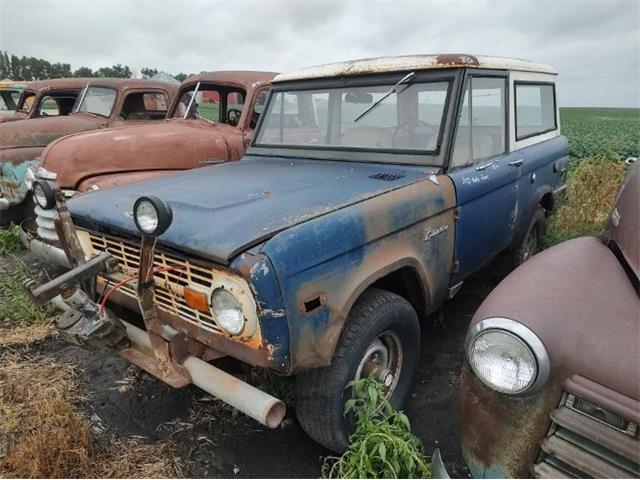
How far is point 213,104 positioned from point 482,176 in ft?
12.4

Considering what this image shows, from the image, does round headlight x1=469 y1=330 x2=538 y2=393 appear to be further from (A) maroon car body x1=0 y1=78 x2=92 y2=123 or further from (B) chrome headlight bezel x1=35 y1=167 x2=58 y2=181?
(A) maroon car body x1=0 y1=78 x2=92 y2=123

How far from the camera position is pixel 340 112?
134 inches

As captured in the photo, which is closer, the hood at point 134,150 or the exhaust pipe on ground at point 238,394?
the exhaust pipe on ground at point 238,394

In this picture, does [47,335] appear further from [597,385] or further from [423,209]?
[597,385]

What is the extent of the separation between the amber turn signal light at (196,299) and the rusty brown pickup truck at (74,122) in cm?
386

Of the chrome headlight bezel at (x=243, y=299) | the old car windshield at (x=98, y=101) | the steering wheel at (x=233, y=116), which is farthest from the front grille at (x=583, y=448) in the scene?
the old car windshield at (x=98, y=101)

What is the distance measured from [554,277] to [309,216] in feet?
3.51

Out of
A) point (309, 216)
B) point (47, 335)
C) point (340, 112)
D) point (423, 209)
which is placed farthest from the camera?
point (47, 335)

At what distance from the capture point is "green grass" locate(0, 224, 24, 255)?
5.70 m

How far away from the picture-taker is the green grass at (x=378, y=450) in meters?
2.02

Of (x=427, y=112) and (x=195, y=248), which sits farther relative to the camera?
(x=427, y=112)

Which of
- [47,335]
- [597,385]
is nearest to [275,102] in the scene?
[47,335]

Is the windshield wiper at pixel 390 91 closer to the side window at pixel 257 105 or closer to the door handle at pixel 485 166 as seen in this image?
the door handle at pixel 485 166

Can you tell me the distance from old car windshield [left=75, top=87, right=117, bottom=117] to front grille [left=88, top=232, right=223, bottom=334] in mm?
4742
